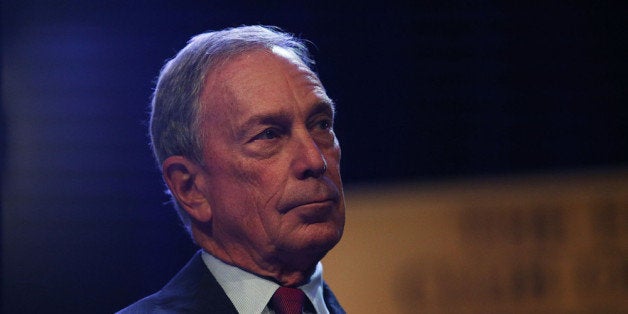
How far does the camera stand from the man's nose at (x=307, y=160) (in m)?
1.46

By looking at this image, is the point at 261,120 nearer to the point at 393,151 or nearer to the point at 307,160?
the point at 307,160

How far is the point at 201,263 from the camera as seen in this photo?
1589 millimetres

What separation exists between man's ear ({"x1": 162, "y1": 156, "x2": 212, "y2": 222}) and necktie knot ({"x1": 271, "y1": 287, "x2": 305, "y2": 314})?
10.0 inches

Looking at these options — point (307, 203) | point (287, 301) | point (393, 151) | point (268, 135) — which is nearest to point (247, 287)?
point (287, 301)

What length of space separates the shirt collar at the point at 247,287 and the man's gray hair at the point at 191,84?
0.26 meters

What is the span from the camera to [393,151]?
262 centimetres

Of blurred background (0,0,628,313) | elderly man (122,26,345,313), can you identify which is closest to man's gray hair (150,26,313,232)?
elderly man (122,26,345,313)

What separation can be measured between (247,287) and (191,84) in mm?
500

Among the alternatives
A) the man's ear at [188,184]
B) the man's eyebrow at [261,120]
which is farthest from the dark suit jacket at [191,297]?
the man's eyebrow at [261,120]

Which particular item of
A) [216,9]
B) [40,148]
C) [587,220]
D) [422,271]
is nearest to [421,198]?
[422,271]

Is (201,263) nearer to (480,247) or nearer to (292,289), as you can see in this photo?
(292,289)

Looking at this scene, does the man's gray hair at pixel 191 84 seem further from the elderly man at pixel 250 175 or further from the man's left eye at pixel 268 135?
the man's left eye at pixel 268 135

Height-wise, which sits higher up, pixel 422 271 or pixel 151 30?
pixel 151 30

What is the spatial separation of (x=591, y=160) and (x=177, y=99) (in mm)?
2010
